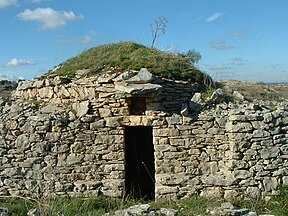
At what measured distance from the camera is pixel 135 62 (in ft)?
32.3

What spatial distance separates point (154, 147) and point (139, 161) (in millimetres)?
1999

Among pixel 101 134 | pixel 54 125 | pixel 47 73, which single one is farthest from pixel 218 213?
pixel 47 73

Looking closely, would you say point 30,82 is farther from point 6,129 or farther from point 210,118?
point 210,118

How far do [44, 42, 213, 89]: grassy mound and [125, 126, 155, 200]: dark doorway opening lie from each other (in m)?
1.68

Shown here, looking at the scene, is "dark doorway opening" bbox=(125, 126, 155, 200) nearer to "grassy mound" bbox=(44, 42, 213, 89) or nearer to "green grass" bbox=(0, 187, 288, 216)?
"green grass" bbox=(0, 187, 288, 216)

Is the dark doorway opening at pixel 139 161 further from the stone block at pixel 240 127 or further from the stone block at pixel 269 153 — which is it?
the stone block at pixel 269 153

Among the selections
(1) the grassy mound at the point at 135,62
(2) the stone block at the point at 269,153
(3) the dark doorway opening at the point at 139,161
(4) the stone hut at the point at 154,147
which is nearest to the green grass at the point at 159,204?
(4) the stone hut at the point at 154,147

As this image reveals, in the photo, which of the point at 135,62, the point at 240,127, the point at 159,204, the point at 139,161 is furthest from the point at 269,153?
the point at 135,62

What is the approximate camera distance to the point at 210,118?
880 cm

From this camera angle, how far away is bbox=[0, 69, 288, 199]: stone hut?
8539 millimetres

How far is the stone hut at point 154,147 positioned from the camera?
28.0 feet

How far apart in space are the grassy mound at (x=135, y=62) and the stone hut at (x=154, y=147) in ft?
2.39

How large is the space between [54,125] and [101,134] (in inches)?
40.1

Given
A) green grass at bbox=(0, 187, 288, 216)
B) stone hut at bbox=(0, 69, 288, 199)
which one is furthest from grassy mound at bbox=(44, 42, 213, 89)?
green grass at bbox=(0, 187, 288, 216)
